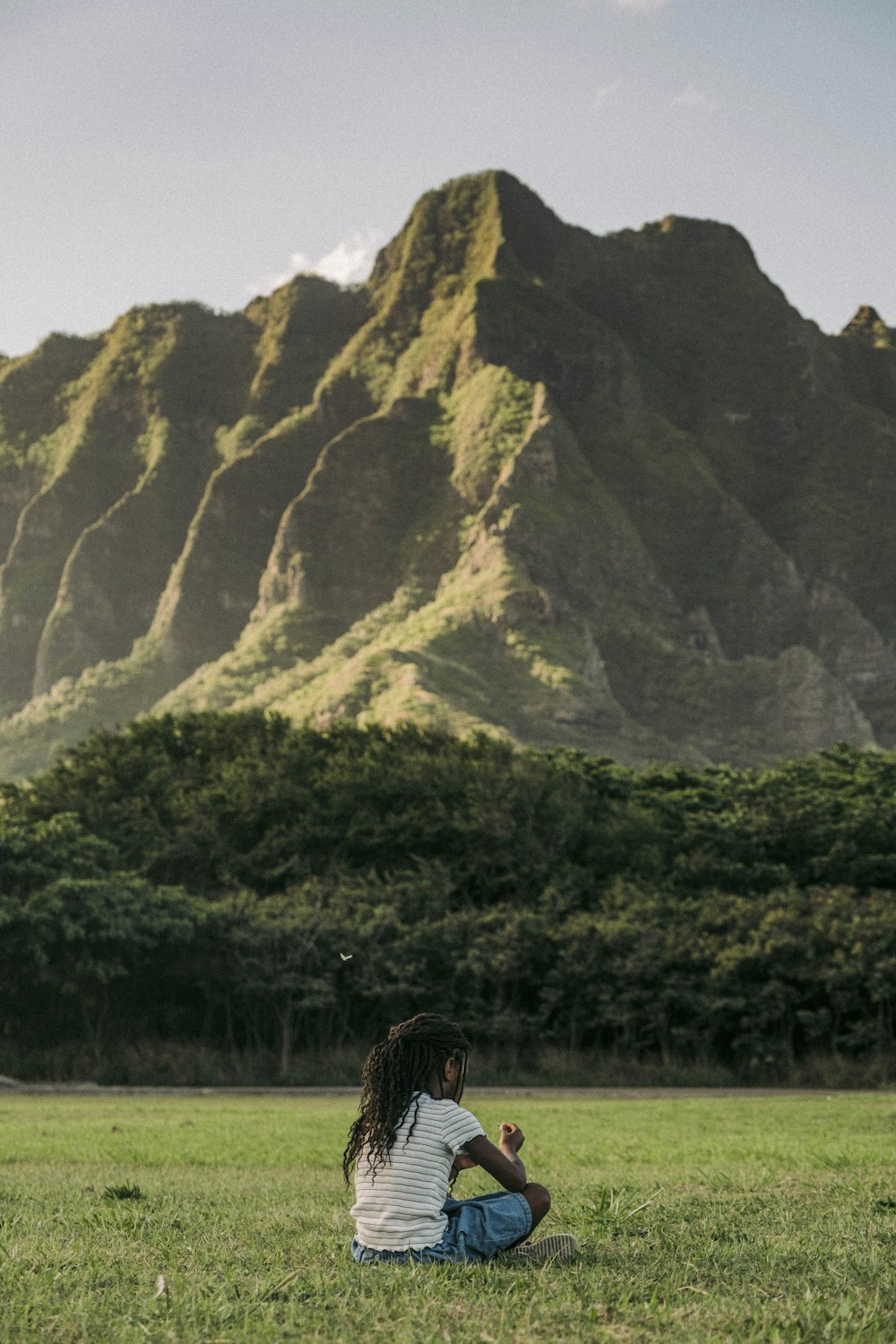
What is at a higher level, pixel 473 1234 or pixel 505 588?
pixel 505 588

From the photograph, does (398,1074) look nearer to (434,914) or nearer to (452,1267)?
(452,1267)

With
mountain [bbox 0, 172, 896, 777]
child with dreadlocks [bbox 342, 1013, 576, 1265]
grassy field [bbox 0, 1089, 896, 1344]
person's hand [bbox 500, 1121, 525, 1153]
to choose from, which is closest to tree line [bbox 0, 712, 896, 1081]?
grassy field [bbox 0, 1089, 896, 1344]

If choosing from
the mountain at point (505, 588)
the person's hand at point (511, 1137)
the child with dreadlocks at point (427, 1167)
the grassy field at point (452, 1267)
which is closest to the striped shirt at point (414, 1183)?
the child with dreadlocks at point (427, 1167)

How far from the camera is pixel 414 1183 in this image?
22.1ft

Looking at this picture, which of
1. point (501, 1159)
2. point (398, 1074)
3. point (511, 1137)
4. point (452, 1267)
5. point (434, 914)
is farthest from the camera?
point (434, 914)

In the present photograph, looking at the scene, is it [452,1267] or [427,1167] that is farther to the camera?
[427,1167]

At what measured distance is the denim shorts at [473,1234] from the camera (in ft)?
22.0

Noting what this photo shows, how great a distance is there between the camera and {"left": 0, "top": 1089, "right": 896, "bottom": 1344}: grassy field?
17.6 feet

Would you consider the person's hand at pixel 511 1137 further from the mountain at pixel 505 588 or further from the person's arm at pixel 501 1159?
the mountain at pixel 505 588

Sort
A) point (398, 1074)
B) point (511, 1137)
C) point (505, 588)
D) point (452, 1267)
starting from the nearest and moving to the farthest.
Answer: point (452, 1267)
point (398, 1074)
point (511, 1137)
point (505, 588)

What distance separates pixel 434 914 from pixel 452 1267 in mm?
32202

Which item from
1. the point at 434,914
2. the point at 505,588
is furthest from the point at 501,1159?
the point at 505,588

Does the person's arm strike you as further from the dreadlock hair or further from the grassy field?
the grassy field

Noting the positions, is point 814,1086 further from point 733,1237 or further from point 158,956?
point 733,1237
